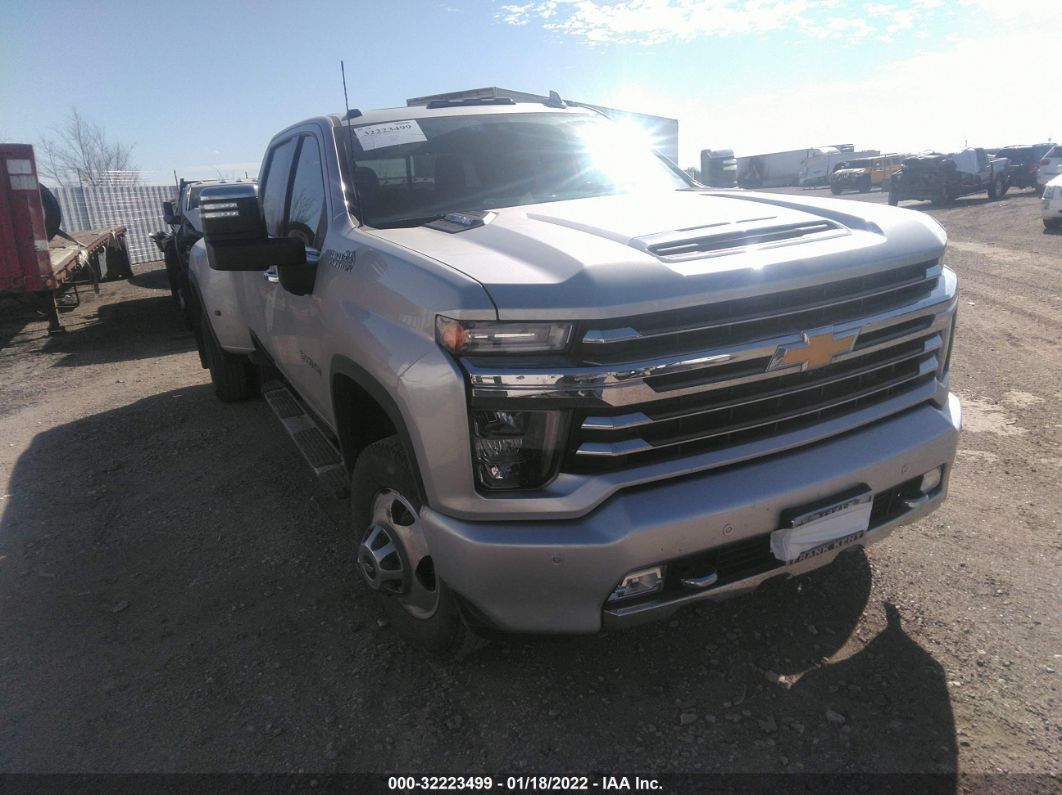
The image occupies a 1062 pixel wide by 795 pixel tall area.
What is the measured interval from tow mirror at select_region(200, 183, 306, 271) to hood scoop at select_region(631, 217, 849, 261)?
4.73 ft

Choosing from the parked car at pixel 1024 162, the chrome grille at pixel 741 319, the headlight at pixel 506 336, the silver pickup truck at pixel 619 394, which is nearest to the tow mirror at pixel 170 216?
the silver pickup truck at pixel 619 394

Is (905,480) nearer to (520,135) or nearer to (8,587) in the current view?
(520,135)

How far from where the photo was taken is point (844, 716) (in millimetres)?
2377

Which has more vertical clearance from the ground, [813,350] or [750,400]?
[813,350]

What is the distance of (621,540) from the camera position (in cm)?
198

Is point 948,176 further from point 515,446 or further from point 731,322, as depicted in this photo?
point 515,446

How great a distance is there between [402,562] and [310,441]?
4.74 ft

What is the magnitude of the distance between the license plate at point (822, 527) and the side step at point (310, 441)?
1.83 m

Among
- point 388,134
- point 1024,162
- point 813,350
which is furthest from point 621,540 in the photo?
point 1024,162

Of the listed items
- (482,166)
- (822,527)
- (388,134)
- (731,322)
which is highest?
(388,134)

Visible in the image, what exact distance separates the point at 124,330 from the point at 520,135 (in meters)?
9.07

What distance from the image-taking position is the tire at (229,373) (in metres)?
6.04

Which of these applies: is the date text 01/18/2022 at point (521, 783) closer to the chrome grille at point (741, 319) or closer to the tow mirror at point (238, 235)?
the chrome grille at point (741, 319)

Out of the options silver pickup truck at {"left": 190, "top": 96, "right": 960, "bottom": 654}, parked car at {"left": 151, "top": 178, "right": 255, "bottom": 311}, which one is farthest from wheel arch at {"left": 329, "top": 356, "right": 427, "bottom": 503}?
parked car at {"left": 151, "top": 178, "right": 255, "bottom": 311}
